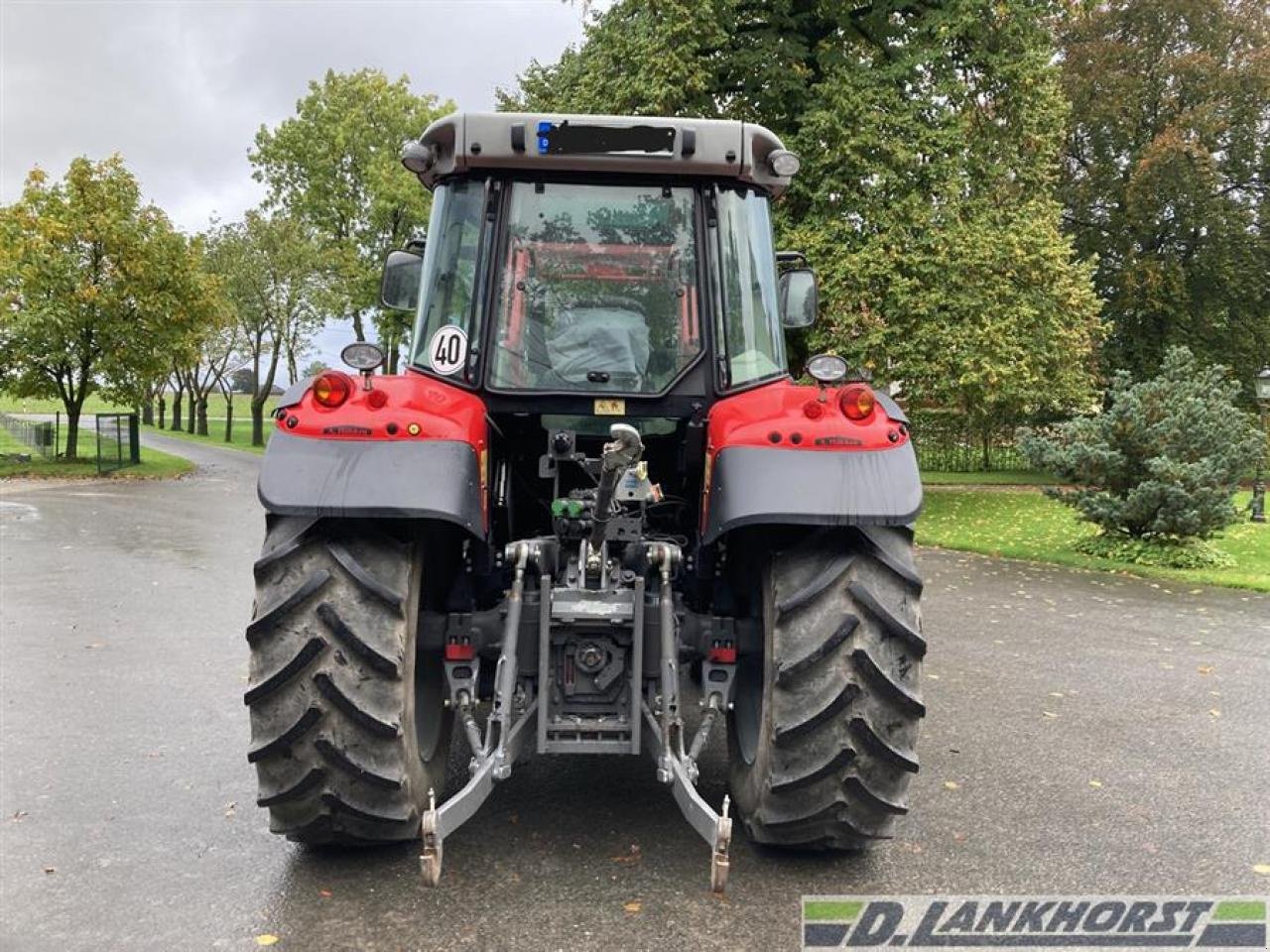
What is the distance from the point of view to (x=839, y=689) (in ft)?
11.0

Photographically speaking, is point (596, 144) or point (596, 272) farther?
point (596, 272)

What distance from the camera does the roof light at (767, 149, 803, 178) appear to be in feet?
13.4

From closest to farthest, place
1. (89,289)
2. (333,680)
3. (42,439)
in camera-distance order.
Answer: (333,680) → (89,289) → (42,439)

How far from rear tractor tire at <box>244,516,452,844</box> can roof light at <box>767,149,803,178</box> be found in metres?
2.15

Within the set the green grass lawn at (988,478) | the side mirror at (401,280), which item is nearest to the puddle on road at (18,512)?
the side mirror at (401,280)

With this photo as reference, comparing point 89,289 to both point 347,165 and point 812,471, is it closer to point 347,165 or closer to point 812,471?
point 347,165

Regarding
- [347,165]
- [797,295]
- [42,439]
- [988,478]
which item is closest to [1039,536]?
[797,295]

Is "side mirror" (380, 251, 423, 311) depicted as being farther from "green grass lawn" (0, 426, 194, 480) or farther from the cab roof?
"green grass lawn" (0, 426, 194, 480)

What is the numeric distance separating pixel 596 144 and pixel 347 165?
113ft

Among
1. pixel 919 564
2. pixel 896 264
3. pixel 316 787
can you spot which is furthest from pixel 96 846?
pixel 896 264

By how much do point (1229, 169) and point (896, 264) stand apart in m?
16.5

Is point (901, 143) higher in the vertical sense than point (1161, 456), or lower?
higher

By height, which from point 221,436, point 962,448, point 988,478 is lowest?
point 221,436

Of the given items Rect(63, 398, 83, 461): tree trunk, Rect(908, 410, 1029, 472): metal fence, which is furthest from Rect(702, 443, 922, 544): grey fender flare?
Rect(908, 410, 1029, 472): metal fence
